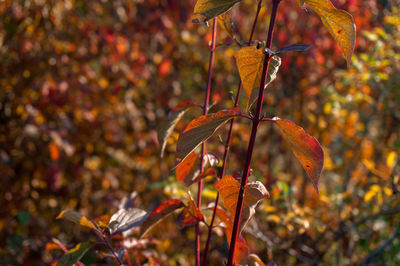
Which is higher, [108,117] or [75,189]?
[108,117]

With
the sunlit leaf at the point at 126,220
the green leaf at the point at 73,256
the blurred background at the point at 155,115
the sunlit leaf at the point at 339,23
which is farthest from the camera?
the blurred background at the point at 155,115

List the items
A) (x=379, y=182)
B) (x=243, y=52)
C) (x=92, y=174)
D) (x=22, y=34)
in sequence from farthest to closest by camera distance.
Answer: (x=92, y=174), (x=22, y=34), (x=379, y=182), (x=243, y=52)

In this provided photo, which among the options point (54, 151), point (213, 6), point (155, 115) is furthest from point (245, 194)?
point (155, 115)

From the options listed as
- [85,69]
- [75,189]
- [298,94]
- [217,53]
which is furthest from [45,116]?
[298,94]

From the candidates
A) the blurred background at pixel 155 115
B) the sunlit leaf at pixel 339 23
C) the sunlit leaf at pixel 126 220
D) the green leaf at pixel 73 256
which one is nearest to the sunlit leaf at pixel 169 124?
the sunlit leaf at pixel 126 220

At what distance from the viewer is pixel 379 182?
7.77ft

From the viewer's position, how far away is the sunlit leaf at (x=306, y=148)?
751mm

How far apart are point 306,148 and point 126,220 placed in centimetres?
53

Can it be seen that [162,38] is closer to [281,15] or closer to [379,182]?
[281,15]

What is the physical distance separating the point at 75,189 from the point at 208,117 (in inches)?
105

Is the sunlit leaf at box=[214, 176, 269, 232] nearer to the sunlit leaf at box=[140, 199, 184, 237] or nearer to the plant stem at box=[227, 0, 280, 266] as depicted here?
the plant stem at box=[227, 0, 280, 266]

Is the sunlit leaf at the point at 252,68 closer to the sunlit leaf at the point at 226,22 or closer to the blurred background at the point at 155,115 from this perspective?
the sunlit leaf at the point at 226,22

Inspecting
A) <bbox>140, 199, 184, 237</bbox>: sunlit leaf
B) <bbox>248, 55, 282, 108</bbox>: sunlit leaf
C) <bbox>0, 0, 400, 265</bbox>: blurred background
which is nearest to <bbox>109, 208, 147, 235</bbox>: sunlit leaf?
<bbox>140, 199, 184, 237</bbox>: sunlit leaf

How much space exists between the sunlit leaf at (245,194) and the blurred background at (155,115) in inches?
41.9
